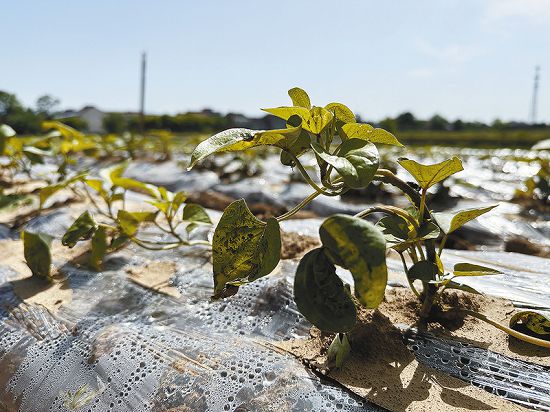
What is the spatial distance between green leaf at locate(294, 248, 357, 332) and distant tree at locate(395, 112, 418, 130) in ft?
75.1

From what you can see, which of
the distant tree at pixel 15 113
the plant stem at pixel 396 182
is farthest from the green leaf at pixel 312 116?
the distant tree at pixel 15 113

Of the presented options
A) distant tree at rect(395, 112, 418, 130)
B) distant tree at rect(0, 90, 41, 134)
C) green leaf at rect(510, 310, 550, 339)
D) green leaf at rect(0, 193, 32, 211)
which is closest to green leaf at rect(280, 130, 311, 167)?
green leaf at rect(510, 310, 550, 339)

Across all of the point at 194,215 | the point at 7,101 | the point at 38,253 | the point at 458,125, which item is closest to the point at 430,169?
the point at 194,215

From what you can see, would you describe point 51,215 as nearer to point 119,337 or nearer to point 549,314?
point 119,337

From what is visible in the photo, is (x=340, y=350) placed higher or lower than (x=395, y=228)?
lower

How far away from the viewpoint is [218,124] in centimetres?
1908

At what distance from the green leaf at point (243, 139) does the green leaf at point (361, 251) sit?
16 centimetres

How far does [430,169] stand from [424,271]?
0.58 feet

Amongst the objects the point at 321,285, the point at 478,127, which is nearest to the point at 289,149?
the point at 321,285

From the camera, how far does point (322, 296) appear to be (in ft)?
1.95

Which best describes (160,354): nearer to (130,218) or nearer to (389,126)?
(130,218)

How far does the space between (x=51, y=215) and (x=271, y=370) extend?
1.58 metres

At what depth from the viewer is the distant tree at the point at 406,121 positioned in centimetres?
2268

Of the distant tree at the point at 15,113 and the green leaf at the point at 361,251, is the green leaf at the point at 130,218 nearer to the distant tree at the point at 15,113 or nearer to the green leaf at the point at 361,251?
the green leaf at the point at 361,251
